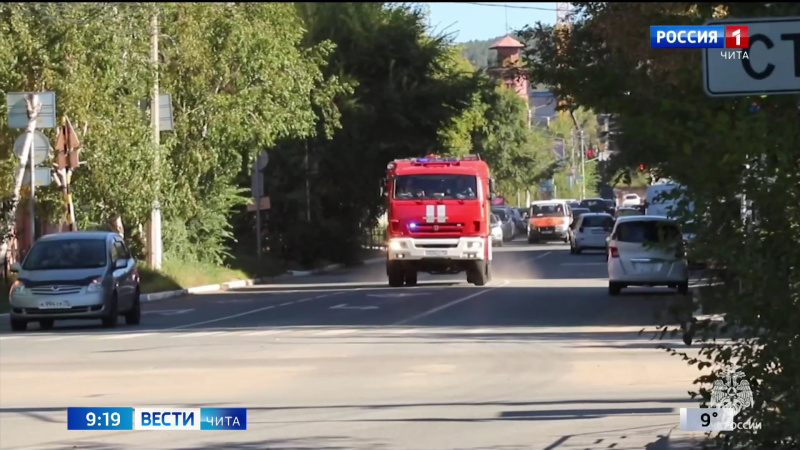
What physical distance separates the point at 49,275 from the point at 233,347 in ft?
19.5

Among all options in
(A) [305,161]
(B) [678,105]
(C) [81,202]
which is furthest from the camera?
(A) [305,161]

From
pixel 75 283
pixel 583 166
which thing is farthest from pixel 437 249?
pixel 583 166

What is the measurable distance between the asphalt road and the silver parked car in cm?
51

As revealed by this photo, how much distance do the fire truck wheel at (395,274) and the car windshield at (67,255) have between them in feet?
39.5

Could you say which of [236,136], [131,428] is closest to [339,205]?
[236,136]

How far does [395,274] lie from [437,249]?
181cm

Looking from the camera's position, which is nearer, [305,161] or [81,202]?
[81,202]

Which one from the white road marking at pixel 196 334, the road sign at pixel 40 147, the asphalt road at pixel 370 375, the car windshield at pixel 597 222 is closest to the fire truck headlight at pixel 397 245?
the asphalt road at pixel 370 375

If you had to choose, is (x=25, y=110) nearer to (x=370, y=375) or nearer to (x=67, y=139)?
(x=67, y=139)

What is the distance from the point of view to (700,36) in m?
7.86

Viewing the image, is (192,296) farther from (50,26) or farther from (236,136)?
(50,26)

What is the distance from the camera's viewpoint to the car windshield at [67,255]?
26267mm

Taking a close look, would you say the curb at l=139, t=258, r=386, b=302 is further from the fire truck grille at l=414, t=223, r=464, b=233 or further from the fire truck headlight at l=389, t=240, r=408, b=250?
the fire truck grille at l=414, t=223, r=464, b=233

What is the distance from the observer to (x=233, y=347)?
21156mm
